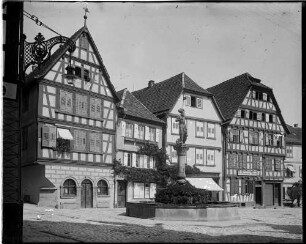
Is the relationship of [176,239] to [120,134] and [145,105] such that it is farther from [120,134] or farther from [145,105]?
[145,105]

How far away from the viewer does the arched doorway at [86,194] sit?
58.5 feet

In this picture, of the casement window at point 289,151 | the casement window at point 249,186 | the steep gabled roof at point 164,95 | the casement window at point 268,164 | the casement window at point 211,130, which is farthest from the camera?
the casement window at point 289,151

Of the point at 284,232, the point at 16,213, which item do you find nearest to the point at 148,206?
the point at 284,232

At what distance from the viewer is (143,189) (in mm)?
21266

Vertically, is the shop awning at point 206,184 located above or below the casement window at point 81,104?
below

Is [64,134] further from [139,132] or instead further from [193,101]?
[193,101]

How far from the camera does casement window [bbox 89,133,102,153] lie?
59.3ft

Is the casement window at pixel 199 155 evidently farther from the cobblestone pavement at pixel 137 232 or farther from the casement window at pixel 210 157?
the cobblestone pavement at pixel 137 232

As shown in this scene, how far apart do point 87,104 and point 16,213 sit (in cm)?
770

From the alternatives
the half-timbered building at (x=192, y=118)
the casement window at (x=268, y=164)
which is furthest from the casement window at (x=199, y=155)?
the casement window at (x=268, y=164)

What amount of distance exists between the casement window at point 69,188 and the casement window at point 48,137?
1.62 meters

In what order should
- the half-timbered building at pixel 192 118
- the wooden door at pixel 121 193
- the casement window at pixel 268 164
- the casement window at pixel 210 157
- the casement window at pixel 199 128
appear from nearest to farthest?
1. the wooden door at pixel 121 193
2. the half-timbered building at pixel 192 118
3. the casement window at pixel 199 128
4. the casement window at pixel 210 157
5. the casement window at pixel 268 164

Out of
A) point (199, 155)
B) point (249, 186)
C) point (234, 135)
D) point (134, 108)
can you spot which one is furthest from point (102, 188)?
point (249, 186)

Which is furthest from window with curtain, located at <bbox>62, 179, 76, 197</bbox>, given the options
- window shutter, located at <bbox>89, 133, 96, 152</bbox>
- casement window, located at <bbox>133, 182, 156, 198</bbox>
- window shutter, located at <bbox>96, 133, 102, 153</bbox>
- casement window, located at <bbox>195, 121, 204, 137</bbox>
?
casement window, located at <bbox>195, 121, 204, 137</bbox>
